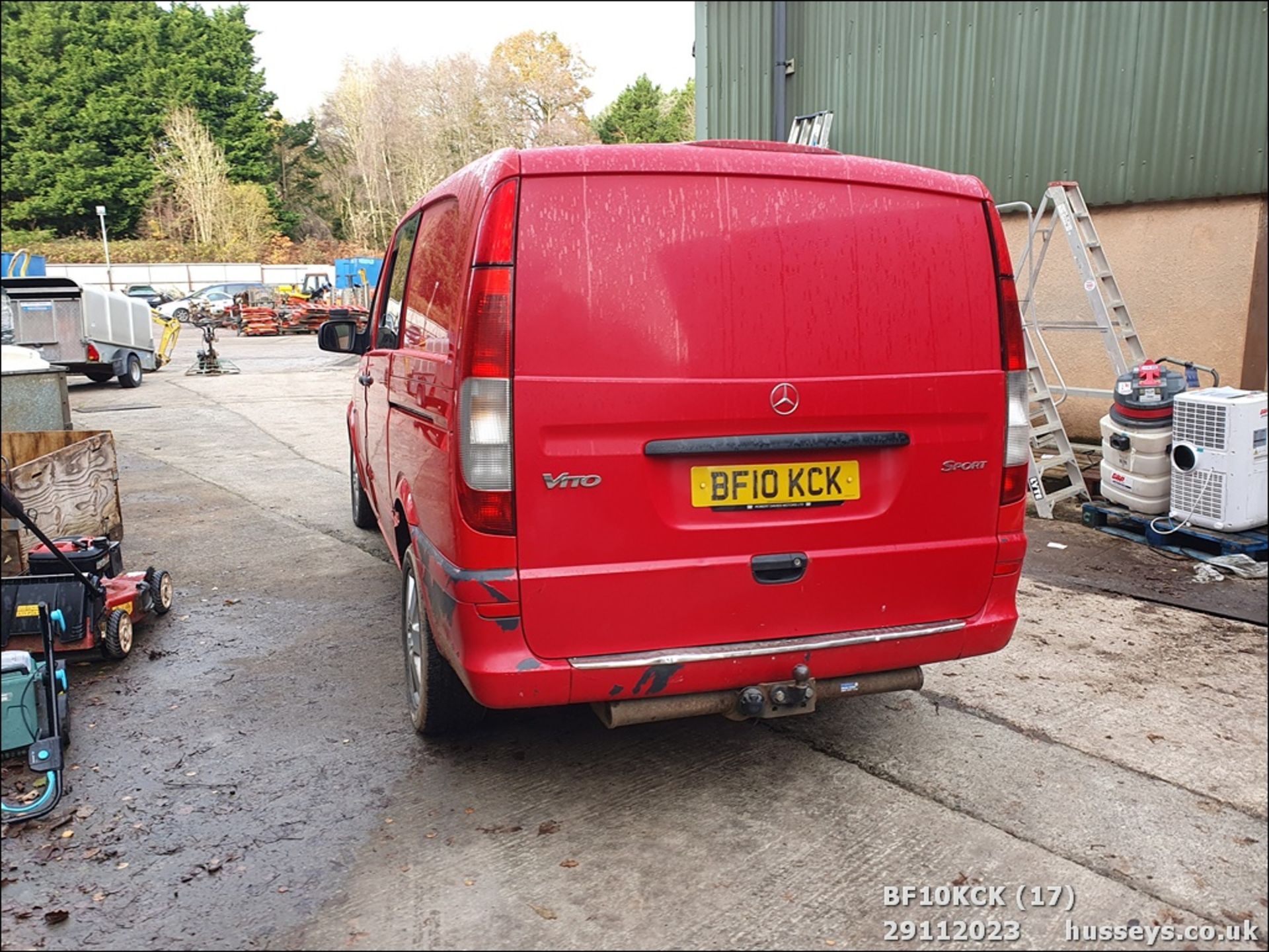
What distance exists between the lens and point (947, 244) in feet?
9.85

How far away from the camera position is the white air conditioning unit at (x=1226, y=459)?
575 centimetres

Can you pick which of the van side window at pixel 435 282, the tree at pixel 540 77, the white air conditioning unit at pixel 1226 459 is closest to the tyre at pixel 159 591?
the van side window at pixel 435 282

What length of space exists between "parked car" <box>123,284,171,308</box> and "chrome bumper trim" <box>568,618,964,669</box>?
44813 mm

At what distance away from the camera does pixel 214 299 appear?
138ft

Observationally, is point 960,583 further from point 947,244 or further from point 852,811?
point 947,244

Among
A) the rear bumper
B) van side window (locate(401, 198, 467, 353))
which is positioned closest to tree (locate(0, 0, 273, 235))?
van side window (locate(401, 198, 467, 353))

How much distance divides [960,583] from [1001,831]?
76 cm

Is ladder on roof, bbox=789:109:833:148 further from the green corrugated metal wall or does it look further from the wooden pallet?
Answer: the wooden pallet

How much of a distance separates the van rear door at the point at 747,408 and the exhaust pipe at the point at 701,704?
0.19 metres

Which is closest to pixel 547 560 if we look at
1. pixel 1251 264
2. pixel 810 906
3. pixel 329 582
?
pixel 810 906

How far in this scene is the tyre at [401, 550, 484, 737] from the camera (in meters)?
3.38

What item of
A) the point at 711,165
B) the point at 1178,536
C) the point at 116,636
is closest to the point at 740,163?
the point at 711,165

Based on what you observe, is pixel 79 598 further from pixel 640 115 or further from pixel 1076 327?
pixel 640 115

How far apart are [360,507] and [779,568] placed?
15.7 ft
